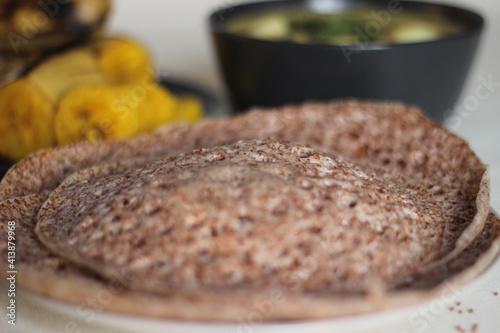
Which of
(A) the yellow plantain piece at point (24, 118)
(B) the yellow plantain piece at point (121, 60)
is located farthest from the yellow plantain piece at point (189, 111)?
(A) the yellow plantain piece at point (24, 118)

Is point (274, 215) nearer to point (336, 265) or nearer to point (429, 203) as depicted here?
point (336, 265)

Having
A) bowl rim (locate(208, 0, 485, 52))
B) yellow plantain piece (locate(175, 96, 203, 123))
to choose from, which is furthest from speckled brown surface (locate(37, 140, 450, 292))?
yellow plantain piece (locate(175, 96, 203, 123))

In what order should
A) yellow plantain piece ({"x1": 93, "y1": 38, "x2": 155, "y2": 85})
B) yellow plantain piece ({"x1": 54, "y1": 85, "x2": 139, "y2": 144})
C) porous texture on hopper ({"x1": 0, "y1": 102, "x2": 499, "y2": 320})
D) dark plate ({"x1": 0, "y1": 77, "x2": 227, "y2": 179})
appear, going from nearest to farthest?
porous texture on hopper ({"x1": 0, "y1": 102, "x2": 499, "y2": 320}) < yellow plantain piece ({"x1": 54, "y1": 85, "x2": 139, "y2": 144}) < yellow plantain piece ({"x1": 93, "y1": 38, "x2": 155, "y2": 85}) < dark plate ({"x1": 0, "y1": 77, "x2": 227, "y2": 179})

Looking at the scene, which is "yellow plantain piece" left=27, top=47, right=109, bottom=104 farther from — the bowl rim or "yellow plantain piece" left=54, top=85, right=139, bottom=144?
the bowl rim

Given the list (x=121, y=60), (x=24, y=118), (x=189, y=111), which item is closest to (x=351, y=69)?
(x=189, y=111)

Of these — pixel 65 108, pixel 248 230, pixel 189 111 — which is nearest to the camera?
pixel 248 230

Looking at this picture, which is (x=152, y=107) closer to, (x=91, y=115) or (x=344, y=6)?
(x=91, y=115)
